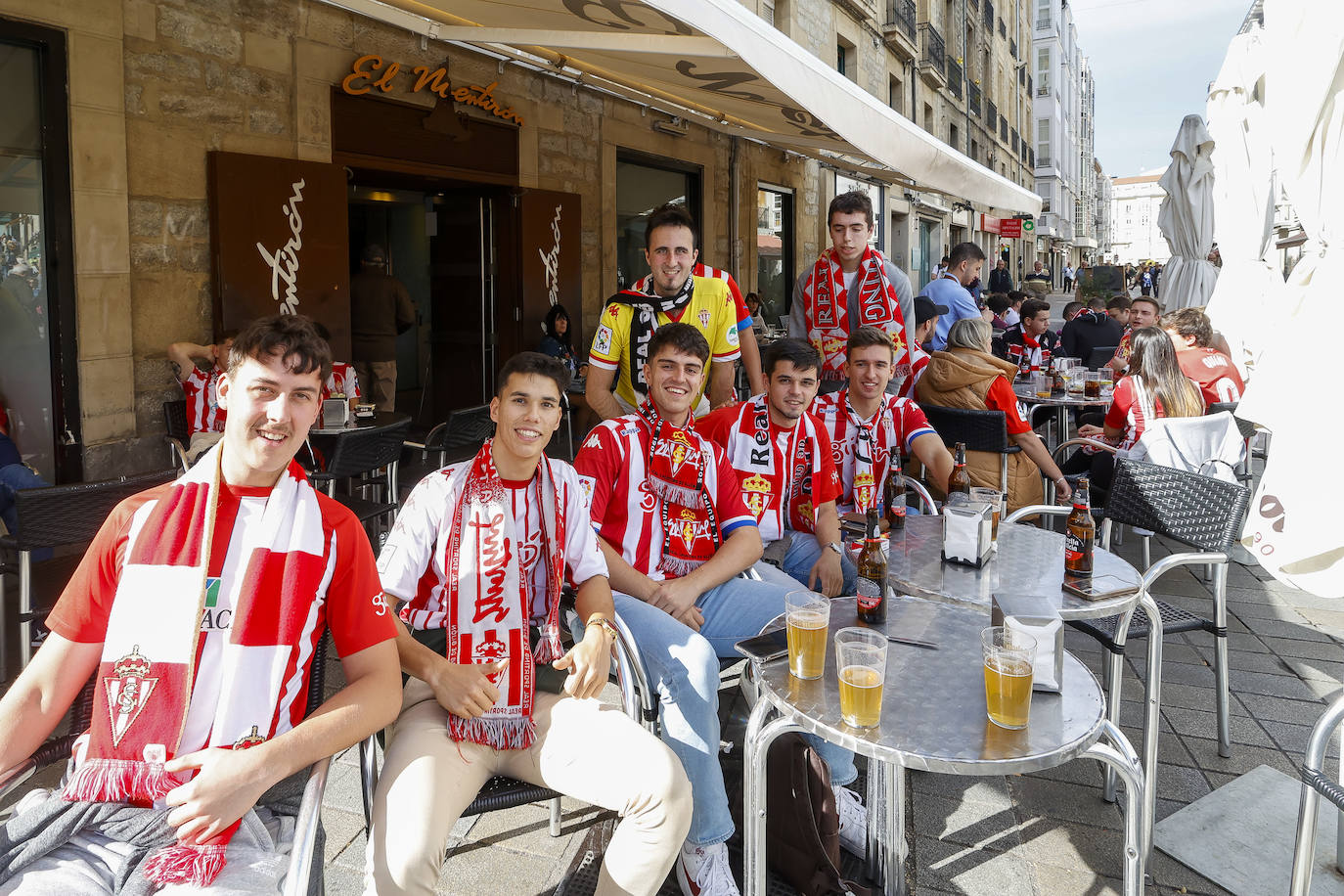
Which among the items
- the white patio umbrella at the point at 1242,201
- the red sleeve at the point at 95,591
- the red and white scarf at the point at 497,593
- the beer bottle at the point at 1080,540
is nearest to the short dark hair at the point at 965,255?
the white patio umbrella at the point at 1242,201

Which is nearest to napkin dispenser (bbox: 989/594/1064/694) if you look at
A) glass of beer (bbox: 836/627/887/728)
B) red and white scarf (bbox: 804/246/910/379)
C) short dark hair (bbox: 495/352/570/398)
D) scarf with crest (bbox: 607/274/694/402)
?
glass of beer (bbox: 836/627/887/728)

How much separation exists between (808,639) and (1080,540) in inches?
43.3

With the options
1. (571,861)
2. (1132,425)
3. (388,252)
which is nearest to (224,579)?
(571,861)

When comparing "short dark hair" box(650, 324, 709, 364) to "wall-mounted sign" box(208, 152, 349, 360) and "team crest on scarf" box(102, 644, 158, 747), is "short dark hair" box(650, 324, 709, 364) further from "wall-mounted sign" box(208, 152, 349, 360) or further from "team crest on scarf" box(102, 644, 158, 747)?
"wall-mounted sign" box(208, 152, 349, 360)

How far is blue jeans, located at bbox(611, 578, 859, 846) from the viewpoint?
2.15m

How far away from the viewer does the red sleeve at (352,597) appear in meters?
1.78

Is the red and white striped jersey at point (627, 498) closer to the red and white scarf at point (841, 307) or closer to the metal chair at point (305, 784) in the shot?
the metal chair at point (305, 784)

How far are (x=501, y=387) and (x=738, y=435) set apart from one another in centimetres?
122

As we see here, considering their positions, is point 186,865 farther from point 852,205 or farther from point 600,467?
point 852,205

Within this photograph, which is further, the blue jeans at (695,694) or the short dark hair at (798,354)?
the short dark hair at (798,354)

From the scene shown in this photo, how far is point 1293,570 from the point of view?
2354 millimetres

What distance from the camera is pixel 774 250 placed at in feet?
44.0

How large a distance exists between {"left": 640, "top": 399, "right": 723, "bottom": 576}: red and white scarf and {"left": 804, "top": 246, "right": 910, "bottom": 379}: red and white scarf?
2.08m

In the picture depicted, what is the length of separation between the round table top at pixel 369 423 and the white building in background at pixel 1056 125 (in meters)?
44.0
